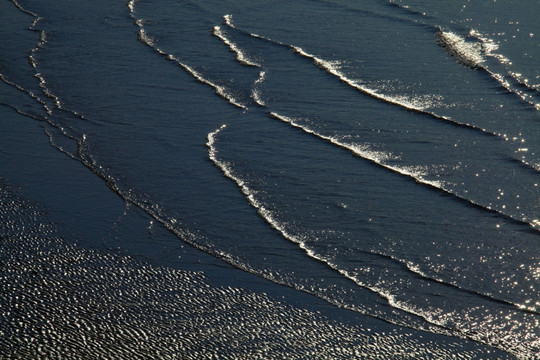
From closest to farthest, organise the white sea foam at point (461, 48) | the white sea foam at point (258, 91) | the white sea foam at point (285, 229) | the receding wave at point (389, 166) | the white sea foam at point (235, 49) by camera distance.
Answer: the white sea foam at point (285, 229) < the receding wave at point (389, 166) < the white sea foam at point (258, 91) < the white sea foam at point (461, 48) < the white sea foam at point (235, 49)

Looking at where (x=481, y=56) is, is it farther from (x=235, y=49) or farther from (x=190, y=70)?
(x=190, y=70)

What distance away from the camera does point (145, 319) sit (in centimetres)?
328

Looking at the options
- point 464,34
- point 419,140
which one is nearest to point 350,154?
point 419,140

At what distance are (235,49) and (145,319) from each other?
4790mm

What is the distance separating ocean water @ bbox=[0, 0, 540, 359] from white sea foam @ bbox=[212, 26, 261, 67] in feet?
0.10

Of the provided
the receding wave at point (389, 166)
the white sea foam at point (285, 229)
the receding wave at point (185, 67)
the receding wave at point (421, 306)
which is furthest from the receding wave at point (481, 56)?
the receding wave at point (421, 306)

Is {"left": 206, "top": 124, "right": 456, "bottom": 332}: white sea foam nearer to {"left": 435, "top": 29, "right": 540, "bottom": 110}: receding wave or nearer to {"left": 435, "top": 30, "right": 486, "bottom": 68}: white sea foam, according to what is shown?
{"left": 435, "top": 29, "right": 540, "bottom": 110}: receding wave

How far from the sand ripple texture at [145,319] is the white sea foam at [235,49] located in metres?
3.78

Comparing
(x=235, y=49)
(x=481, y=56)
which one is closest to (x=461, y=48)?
(x=481, y=56)

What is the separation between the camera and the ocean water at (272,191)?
3268 millimetres

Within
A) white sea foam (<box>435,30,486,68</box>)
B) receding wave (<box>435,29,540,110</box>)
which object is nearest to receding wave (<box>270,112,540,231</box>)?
receding wave (<box>435,29,540,110</box>)

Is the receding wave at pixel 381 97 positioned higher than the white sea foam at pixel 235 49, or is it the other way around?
the receding wave at pixel 381 97

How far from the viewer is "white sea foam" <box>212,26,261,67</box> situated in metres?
7.21

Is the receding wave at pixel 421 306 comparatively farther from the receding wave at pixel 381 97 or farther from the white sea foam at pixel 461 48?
the white sea foam at pixel 461 48
